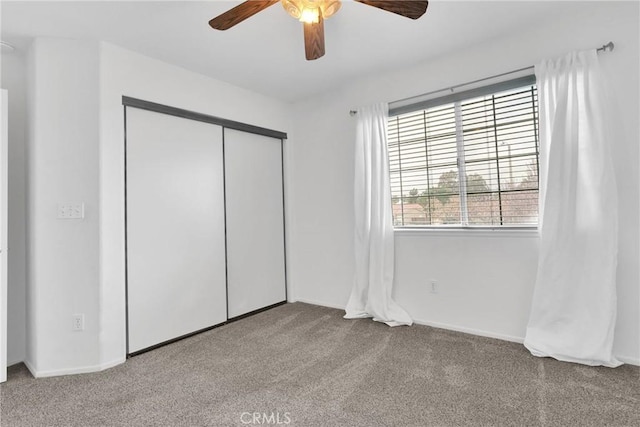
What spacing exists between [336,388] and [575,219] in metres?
1.98

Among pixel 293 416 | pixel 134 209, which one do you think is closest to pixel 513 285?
pixel 293 416

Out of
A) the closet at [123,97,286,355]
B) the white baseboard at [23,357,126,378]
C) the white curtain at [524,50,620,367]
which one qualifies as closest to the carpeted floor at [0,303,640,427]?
the white baseboard at [23,357,126,378]

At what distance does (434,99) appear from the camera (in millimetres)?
3014

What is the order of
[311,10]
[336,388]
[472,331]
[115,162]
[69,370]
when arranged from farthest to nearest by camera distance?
[472,331], [115,162], [69,370], [336,388], [311,10]

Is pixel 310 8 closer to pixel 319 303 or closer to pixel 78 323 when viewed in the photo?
pixel 78 323

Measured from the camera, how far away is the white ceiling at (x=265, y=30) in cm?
214

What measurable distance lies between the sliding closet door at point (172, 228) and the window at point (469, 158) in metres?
1.81

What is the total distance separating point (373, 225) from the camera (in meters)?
3.24

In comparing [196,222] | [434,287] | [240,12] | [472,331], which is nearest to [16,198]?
[196,222]

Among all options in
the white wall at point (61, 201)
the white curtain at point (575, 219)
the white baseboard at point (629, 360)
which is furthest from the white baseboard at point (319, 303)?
the white baseboard at point (629, 360)

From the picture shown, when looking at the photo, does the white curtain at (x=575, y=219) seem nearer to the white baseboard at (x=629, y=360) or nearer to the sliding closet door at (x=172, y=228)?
the white baseboard at (x=629, y=360)

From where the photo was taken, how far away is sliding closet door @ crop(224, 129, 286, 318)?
3.40 m

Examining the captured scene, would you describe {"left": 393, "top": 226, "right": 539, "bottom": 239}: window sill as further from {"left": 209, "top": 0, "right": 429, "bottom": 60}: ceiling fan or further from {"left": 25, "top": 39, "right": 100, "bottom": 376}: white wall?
{"left": 25, "top": 39, "right": 100, "bottom": 376}: white wall

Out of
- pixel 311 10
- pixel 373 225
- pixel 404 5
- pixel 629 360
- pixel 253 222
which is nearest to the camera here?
pixel 404 5
